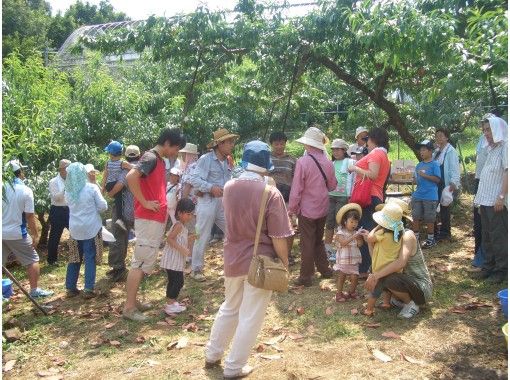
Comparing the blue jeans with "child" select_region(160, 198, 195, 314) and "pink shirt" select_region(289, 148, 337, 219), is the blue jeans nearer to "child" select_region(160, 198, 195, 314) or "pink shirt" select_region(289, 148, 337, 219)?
"child" select_region(160, 198, 195, 314)

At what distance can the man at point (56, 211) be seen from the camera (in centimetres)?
802

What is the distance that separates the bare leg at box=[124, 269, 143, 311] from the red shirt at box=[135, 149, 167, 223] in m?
0.57

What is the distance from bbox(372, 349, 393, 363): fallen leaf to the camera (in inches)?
172

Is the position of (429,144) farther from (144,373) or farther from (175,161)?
(144,373)

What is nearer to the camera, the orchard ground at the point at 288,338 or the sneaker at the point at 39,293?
the orchard ground at the point at 288,338

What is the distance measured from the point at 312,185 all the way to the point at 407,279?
5.39 feet

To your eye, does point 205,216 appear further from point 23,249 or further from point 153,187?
point 23,249

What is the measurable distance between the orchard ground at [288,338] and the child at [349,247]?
0.21 m

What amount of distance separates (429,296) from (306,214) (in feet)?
5.55

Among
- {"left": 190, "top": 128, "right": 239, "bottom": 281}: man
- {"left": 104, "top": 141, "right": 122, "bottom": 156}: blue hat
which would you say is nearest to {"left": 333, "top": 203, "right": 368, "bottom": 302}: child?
{"left": 190, "top": 128, "right": 239, "bottom": 281}: man

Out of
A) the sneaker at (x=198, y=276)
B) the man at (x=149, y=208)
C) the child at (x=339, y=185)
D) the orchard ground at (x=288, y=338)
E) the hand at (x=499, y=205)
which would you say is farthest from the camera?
the child at (x=339, y=185)

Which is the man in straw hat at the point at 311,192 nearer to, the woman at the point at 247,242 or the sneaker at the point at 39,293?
the woman at the point at 247,242

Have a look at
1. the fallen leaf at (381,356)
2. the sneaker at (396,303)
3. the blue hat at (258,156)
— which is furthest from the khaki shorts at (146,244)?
the sneaker at (396,303)

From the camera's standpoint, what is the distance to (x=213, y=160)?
21.7 feet
